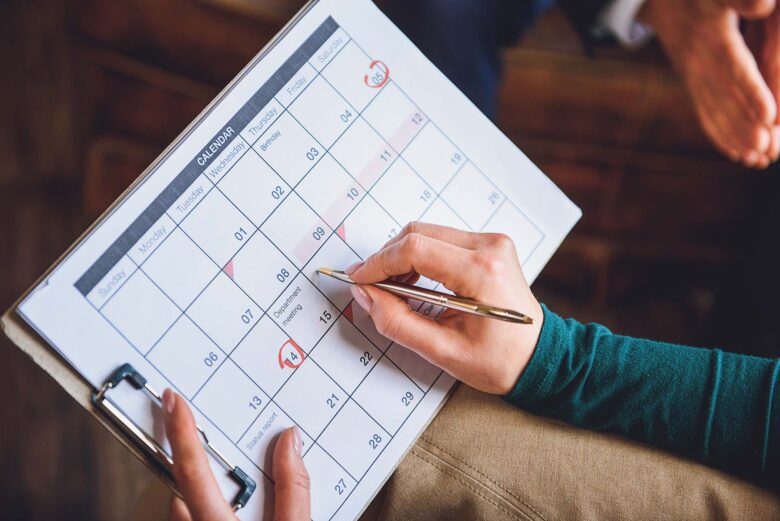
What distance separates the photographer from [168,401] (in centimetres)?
47

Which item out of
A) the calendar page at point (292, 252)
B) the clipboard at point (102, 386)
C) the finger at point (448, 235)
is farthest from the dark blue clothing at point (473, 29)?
the clipboard at point (102, 386)

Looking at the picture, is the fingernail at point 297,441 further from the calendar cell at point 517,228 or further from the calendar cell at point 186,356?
the calendar cell at point 517,228

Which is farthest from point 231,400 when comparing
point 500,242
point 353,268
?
point 500,242

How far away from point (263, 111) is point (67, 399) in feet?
2.48

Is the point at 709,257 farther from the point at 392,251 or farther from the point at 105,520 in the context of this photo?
the point at 105,520

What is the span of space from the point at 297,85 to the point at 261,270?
16 centimetres

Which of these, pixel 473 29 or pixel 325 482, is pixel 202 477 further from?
pixel 473 29

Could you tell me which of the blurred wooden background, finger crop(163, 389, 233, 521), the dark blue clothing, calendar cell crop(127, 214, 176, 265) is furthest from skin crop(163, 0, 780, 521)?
the blurred wooden background

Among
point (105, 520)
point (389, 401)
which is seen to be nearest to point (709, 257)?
point (389, 401)

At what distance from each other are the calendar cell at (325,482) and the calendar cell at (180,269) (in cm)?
16

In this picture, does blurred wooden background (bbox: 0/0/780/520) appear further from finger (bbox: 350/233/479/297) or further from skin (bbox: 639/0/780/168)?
finger (bbox: 350/233/479/297)

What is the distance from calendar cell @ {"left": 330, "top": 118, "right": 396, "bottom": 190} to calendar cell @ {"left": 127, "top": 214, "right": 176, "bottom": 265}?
15cm

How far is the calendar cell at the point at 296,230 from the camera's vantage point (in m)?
0.52

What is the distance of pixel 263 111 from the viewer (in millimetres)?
524
